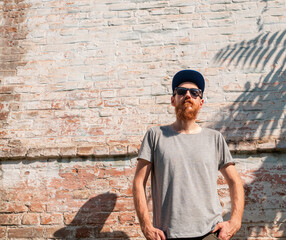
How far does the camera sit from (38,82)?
13.1 ft

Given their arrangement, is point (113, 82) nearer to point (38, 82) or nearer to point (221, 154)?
point (38, 82)

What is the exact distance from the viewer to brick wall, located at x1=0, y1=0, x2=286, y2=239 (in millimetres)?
3451

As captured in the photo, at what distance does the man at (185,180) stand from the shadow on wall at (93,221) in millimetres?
1268

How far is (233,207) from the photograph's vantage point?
2326 mm

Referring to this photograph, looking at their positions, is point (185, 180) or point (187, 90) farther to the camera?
point (187, 90)

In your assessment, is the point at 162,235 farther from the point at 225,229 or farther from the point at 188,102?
the point at 188,102

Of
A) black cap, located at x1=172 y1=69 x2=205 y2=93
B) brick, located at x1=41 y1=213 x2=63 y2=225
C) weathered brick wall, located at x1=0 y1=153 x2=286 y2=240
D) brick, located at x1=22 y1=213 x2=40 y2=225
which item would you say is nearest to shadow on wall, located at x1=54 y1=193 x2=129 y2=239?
weathered brick wall, located at x1=0 y1=153 x2=286 y2=240

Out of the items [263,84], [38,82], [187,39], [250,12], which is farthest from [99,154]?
[250,12]

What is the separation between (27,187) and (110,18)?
238 cm

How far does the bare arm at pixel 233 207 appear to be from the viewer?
214cm

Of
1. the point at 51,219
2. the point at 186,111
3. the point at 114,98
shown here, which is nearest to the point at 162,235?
the point at 186,111

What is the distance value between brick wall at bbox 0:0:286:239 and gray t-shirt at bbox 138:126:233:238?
1186 millimetres

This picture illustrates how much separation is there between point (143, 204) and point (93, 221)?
4.57 ft

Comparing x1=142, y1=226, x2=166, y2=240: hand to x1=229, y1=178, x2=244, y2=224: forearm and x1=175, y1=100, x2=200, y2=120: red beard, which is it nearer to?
x1=229, y1=178, x2=244, y2=224: forearm
